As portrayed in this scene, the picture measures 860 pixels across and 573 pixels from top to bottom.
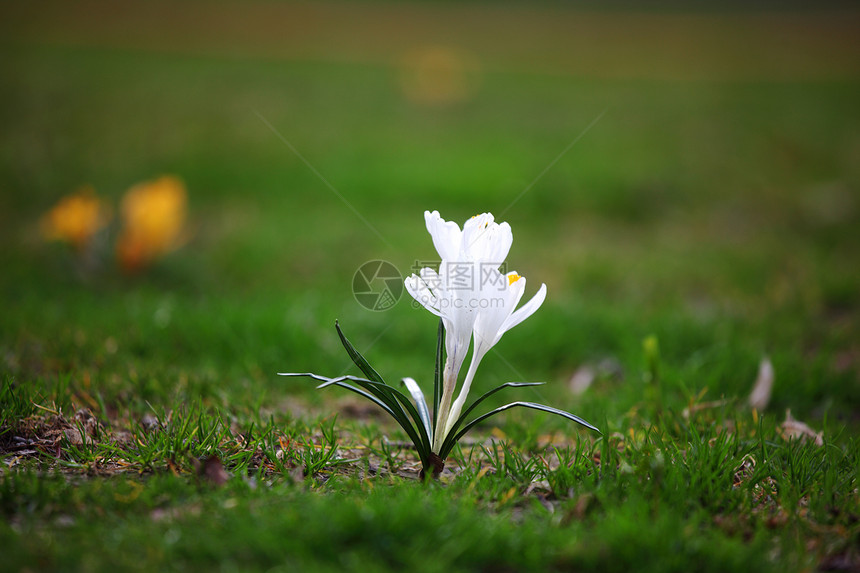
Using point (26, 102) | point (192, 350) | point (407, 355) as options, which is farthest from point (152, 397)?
point (26, 102)

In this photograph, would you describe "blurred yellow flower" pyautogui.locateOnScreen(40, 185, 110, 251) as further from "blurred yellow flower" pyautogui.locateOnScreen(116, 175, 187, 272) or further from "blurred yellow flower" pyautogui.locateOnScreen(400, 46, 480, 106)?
"blurred yellow flower" pyautogui.locateOnScreen(400, 46, 480, 106)

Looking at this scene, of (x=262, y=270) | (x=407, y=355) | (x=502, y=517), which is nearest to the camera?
(x=502, y=517)

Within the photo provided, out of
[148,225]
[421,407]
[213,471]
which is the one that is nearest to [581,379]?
[421,407]

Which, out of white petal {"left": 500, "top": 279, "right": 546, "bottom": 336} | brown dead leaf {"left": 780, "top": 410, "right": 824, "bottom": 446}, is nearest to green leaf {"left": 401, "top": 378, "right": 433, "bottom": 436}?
white petal {"left": 500, "top": 279, "right": 546, "bottom": 336}

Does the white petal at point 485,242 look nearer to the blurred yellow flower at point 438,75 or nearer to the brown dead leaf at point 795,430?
the brown dead leaf at point 795,430

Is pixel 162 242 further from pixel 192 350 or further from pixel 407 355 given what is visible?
pixel 407 355

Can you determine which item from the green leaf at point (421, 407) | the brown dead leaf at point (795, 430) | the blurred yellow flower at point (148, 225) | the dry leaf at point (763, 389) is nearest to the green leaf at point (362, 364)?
the green leaf at point (421, 407)
